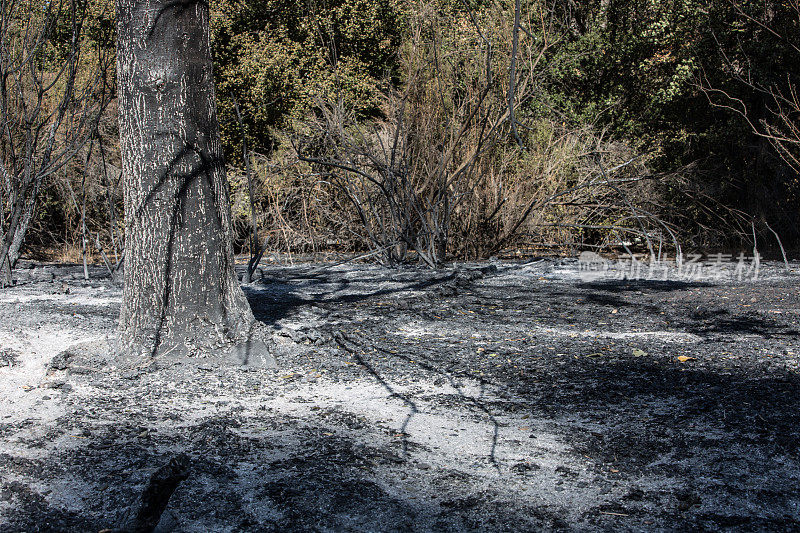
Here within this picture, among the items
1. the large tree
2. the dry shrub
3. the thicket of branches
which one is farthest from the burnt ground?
the dry shrub

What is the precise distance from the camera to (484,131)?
Result: 32.0 ft

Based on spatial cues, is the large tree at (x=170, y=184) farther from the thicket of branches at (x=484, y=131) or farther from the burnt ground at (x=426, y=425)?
the thicket of branches at (x=484, y=131)

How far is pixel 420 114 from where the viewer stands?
9.55m

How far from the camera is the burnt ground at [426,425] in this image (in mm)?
2443

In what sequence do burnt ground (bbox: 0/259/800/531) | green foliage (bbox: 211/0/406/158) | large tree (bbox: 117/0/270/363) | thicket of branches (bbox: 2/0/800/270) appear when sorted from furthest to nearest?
green foliage (bbox: 211/0/406/158), thicket of branches (bbox: 2/0/800/270), large tree (bbox: 117/0/270/363), burnt ground (bbox: 0/259/800/531)

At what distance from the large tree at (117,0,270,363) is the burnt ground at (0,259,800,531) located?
27cm

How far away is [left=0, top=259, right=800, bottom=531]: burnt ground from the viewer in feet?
8.02

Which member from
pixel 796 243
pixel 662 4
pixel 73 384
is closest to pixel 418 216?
pixel 73 384

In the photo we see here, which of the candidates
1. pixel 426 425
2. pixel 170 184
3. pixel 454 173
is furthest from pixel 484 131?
pixel 426 425

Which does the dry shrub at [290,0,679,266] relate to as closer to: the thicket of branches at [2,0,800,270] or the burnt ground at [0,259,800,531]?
the thicket of branches at [2,0,800,270]

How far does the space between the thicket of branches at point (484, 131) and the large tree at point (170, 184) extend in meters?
1.83

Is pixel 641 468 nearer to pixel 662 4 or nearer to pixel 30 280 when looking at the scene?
pixel 30 280

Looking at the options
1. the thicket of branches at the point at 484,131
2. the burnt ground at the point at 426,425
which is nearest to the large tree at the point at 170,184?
the burnt ground at the point at 426,425

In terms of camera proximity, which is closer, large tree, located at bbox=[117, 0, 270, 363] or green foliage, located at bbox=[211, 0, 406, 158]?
large tree, located at bbox=[117, 0, 270, 363]
